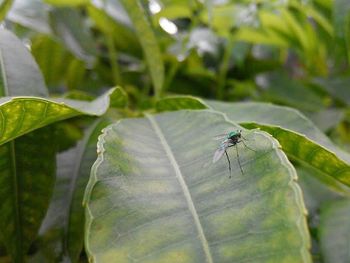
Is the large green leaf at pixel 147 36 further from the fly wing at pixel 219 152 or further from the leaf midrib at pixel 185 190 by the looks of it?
the fly wing at pixel 219 152

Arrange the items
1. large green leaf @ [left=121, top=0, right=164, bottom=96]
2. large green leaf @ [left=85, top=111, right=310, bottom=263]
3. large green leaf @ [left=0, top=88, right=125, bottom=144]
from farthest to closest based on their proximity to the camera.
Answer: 1. large green leaf @ [left=121, top=0, right=164, bottom=96]
2. large green leaf @ [left=0, top=88, right=125, bottom=144]
3. large green leaf @ [left=85, top=111, right=310, bottom=263]

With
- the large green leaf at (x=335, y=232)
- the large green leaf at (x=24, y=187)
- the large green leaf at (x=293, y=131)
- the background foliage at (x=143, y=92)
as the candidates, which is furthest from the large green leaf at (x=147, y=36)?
the large green leaf at (x=335, y=232)

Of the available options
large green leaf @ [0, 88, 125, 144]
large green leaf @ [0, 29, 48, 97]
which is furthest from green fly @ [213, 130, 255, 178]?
large green leaf @ [0, 29, 48, 97]

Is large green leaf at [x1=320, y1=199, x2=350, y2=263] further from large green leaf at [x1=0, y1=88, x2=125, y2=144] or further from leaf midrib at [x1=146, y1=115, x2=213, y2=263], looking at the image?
large green leaf at [x1=0, y1=88, x2=125, y2=144]

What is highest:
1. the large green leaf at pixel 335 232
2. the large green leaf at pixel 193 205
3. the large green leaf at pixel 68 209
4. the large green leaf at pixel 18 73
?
the large green leaf at pixel 193 205

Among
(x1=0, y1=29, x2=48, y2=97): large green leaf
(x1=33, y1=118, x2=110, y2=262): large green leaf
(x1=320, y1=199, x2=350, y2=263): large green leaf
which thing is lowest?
(x1=33, y1=118, x2=110, y2=262): large green leaf

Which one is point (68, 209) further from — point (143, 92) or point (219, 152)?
point (143, 92)

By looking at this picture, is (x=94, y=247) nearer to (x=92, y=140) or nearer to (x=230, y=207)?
(x=230, y=207)

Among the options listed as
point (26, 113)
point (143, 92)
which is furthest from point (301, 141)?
point (143, 92)
